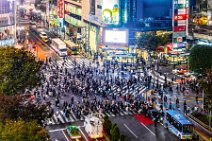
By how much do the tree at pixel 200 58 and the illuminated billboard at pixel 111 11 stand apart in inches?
973

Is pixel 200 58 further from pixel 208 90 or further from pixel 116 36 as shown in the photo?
pixel 116 36

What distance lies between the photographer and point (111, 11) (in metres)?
85.9

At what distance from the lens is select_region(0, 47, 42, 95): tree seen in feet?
143

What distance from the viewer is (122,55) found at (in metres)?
81.8

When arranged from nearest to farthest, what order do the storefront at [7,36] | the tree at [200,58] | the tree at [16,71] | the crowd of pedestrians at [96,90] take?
the tree at [16,71], the crowd of pedestrians at [96,90], the tree at [200,58], the storefront at [7,36]

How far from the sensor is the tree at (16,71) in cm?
4344

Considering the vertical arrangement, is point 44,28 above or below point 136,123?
above

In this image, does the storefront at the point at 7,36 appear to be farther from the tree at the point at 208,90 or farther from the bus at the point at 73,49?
the tree at the point at 208,90

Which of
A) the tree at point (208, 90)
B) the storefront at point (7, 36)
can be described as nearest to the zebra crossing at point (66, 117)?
the tree at point (208, 90)

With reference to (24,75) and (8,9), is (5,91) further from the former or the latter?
(8,9)

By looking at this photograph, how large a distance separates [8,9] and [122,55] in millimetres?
34580

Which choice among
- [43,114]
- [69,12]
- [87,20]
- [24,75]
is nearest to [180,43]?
[87,20]

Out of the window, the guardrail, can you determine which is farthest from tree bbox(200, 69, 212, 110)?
the window

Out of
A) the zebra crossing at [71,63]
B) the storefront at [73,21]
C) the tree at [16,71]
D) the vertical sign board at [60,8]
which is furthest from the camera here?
the vertical sign board at [60,8]
